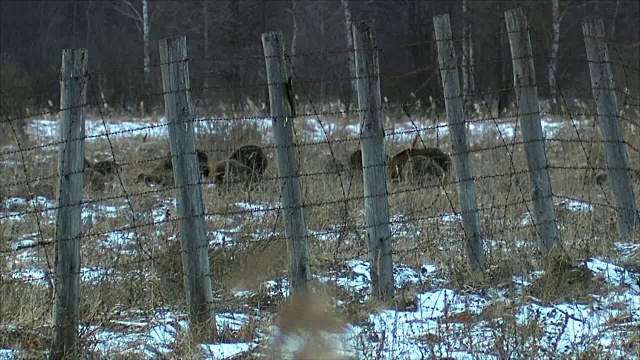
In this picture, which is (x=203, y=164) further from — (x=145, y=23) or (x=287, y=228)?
(x=145, y=23)

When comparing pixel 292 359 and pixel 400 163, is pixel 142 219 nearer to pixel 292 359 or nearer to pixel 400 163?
pixel 400 163

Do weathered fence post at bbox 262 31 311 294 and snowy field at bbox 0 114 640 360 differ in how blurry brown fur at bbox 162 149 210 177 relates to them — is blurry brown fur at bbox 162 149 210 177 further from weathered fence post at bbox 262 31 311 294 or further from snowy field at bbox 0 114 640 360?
weathered fence post at bbox 262 31 311 294

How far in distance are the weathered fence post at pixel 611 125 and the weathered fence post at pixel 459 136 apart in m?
1.57

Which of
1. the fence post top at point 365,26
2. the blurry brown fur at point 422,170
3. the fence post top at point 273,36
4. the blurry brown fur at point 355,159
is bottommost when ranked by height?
the fence post top at point 273,36

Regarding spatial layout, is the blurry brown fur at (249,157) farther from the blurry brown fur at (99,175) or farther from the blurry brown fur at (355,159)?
the blurry brown fur at (99,175)

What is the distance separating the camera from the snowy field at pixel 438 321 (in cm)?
476

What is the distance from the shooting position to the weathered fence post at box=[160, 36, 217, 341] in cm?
551

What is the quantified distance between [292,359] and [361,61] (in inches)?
103

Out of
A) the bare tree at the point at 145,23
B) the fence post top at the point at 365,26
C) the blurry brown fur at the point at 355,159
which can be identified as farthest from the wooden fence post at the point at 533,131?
the bare tree at the point at 145,23

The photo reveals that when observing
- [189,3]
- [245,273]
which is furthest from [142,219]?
[189,3]

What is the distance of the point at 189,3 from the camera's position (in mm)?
29984

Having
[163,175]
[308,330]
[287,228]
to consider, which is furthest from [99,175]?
[308,330]

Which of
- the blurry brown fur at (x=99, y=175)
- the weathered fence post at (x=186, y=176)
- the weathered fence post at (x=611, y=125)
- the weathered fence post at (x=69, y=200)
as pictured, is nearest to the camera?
the weathered fence post at (x=69, y=200)

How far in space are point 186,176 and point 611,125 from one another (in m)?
4.16
